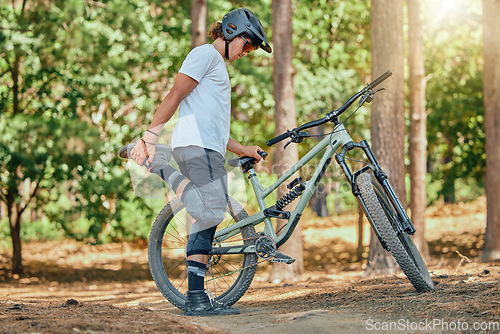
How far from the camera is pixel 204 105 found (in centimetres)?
430

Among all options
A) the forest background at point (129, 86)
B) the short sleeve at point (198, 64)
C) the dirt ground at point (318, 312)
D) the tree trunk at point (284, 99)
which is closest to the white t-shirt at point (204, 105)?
the short sleeve at point (198, 64)

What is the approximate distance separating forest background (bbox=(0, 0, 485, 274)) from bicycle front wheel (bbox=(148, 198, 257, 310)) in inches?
168

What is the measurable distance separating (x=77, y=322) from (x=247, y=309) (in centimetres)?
163

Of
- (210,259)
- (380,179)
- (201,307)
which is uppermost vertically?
(380,179)

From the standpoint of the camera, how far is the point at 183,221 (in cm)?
499

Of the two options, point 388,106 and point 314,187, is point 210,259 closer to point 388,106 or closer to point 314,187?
point 314,187

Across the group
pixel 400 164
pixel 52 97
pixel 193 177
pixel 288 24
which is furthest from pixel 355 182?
pixel 52 97

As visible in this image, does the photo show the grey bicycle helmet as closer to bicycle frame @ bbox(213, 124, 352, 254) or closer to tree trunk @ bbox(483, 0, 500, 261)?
bicycle frame @ bbox(213, 124, 352, 254)

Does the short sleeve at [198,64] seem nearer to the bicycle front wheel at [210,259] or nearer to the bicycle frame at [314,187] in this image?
the bicycle frame at [314,187]

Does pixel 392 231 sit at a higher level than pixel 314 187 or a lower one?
lower

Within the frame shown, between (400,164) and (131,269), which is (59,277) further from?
(400,164)

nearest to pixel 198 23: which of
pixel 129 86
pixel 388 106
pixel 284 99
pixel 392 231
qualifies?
pixel 284 99

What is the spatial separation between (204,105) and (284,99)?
4.43 meters

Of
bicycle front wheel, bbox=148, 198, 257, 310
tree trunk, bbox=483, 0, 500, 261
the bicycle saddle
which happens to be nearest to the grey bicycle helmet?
the bicycle saddle
